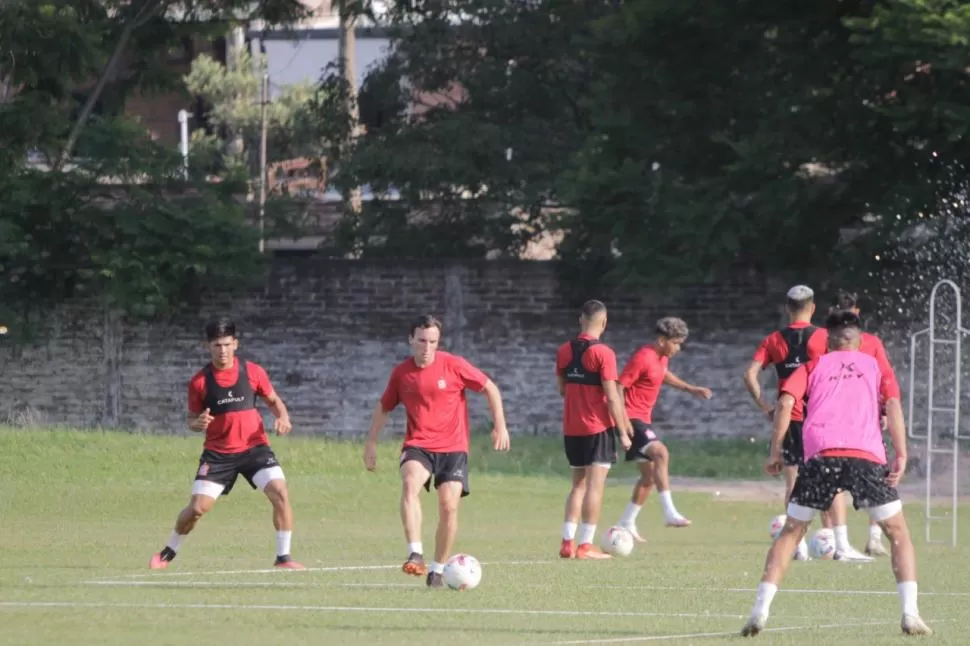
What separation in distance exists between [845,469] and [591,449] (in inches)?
215

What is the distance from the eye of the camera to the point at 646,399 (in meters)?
17.6

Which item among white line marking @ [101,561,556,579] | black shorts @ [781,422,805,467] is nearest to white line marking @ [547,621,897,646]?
black shorts @ [781,422,805,467]

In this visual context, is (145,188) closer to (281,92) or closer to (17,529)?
(17,529)

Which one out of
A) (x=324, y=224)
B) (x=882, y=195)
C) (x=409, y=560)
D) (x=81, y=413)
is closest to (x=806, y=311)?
(x=409, y=560)

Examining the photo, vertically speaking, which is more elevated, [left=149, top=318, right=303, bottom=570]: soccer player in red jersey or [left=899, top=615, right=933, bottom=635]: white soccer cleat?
[left=149, top=318, right=303, bottom=570]: soccer player in red jersey

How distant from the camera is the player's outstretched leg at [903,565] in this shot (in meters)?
9.97

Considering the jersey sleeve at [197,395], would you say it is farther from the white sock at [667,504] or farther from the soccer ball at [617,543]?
the white sock at [667,504]

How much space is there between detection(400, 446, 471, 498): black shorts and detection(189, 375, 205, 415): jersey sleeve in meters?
2.04

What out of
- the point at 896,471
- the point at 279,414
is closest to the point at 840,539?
the point at 896,471

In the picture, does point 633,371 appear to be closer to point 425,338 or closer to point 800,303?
point 800,303

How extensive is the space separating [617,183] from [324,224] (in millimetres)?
13440

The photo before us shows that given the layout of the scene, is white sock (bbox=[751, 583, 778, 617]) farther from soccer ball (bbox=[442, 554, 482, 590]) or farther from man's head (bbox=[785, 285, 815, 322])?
man's head (bbox=[785, 285, 815, 322])

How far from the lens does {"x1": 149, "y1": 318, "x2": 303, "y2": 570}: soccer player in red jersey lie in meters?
14.2

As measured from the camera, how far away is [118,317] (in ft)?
98.2
